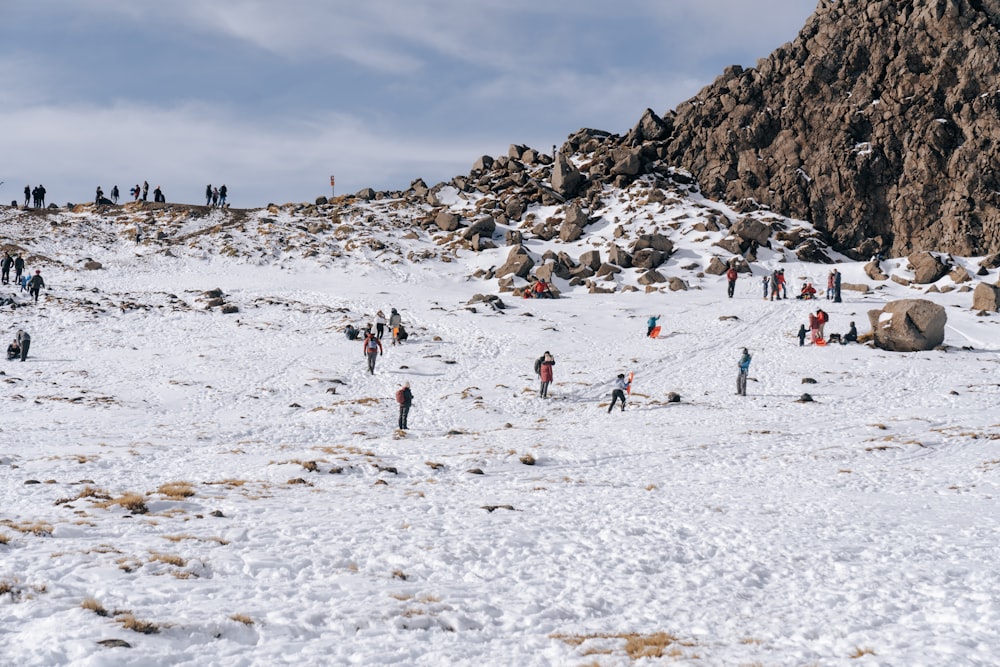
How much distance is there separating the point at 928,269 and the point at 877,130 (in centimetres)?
2454

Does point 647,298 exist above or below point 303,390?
above

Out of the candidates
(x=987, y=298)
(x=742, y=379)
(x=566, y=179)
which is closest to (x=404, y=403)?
(x=742, y=379)

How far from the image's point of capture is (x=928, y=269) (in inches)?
2240

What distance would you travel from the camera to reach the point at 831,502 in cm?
1669

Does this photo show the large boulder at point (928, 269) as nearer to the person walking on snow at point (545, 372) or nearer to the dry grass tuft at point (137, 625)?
the person walking on snow at point (545, 372)

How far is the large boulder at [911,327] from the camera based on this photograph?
3697 cm

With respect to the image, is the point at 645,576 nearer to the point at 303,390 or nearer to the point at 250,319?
the point at 303,390

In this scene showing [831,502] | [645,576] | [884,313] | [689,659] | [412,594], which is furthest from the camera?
[884,313]

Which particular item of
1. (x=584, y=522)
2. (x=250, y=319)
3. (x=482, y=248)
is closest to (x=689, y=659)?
(x=584, y=522)

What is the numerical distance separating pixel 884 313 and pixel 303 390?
31781mm

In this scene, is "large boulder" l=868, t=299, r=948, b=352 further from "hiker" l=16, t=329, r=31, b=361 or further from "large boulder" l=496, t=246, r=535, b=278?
"hiker" l=16, t=329, r=31, b=361

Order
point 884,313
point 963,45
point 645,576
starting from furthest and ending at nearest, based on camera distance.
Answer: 1. point 963,45
2. point 884,313
3. point 645,576

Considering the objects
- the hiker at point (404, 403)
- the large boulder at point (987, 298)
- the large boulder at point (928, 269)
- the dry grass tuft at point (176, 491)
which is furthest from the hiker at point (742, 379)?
the large boulder at point (928, 269)

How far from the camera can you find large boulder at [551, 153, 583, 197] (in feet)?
270
